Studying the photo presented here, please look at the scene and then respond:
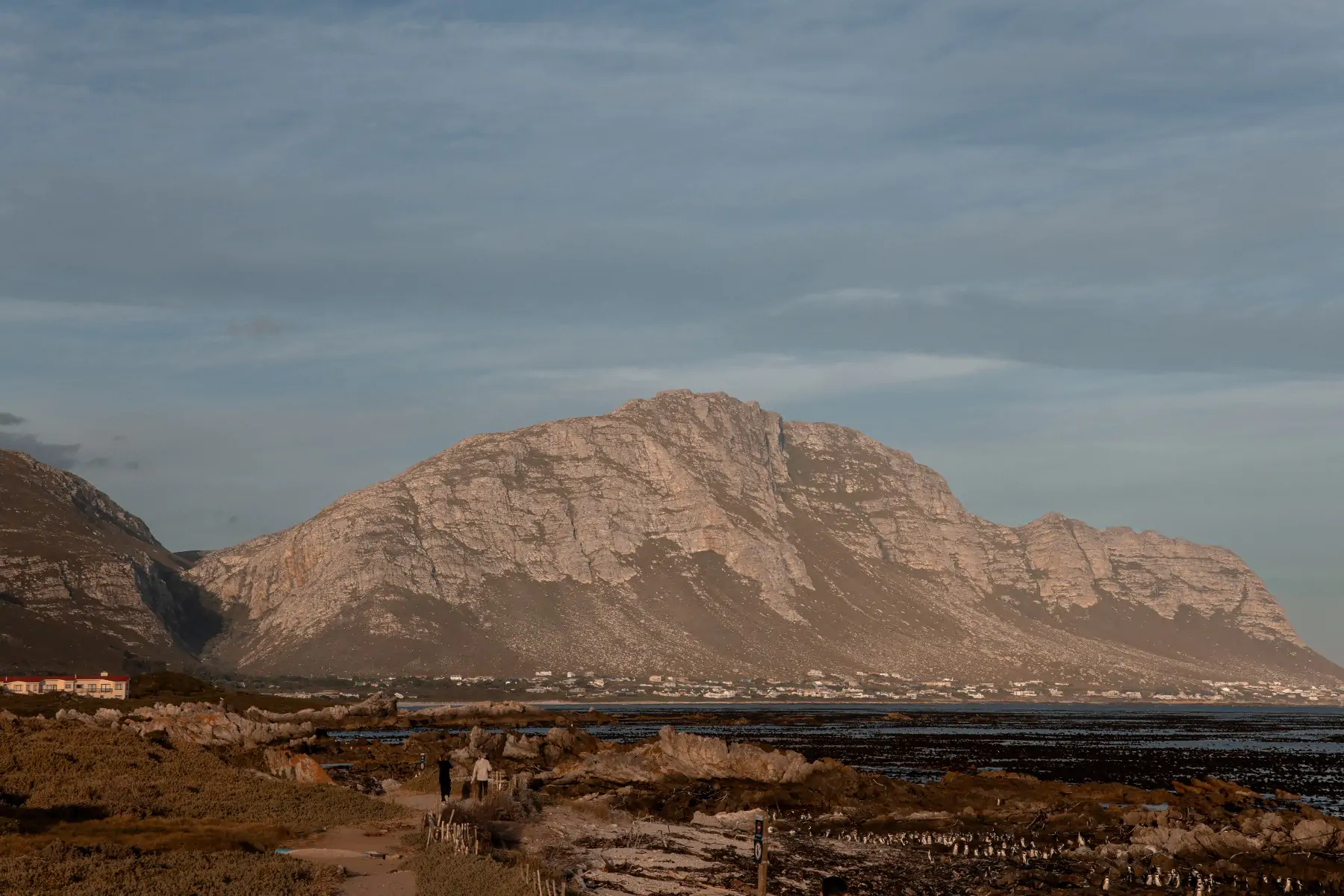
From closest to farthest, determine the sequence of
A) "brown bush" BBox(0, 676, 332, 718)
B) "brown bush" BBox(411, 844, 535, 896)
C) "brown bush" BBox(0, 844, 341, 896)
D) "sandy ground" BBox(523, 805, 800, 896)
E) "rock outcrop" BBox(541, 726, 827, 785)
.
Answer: "brown bush" BBox(0, 844, 341, 896) → "brown bush" BBox(411, 844, 535, 896) → "sandy ground" BBox(523, 805, 800, 896) → "rock outcrop" BBox(541, 726, 827, 785) → "brown bush" BBox(0, 676, 332, 718)

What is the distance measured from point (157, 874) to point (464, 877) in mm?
6558

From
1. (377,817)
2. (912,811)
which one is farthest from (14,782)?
(912,811)

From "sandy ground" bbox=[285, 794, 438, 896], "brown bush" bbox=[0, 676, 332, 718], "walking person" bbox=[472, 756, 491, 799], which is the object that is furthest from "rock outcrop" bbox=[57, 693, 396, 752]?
"sandy ground" bbox=[285, 794, 438, 896]

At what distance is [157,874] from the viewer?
2642 centimetres

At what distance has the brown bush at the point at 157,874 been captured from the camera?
24922mm

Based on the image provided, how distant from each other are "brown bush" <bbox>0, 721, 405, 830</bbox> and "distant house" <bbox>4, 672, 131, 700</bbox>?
10369 cm

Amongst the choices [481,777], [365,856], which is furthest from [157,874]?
[481,777]

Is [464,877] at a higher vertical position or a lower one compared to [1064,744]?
higher

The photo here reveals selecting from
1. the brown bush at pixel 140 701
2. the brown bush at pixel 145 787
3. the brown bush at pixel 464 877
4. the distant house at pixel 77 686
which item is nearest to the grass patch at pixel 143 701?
the brown bush at pixel 140 701

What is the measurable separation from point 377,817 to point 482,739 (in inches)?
1359

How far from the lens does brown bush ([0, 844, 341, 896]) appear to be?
24.9 m

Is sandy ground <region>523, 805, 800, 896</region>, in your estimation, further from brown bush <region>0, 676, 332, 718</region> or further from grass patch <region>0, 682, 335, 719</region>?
grass patch <region>0, 682, 335, 719</region>

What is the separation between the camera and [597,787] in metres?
58.2

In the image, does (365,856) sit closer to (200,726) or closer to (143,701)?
(200,726)
